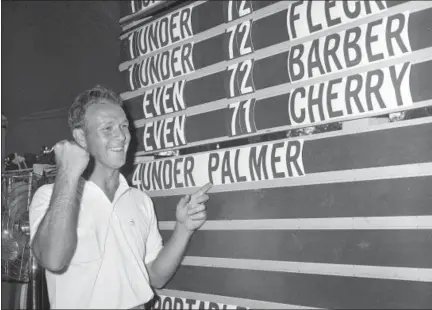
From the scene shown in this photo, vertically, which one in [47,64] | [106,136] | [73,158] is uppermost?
[47,64]

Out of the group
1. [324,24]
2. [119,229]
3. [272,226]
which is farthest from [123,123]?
[324,24]

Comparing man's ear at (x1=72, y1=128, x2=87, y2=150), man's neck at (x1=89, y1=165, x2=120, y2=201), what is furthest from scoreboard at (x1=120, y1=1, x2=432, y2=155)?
man's ear at (x1=72, y1=128, x2=87, y2=150)

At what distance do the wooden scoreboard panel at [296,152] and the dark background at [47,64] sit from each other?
84cm

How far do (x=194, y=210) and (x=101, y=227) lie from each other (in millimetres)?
693

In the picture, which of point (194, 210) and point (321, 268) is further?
point (194, 210)

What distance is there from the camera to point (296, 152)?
3070 millimetres

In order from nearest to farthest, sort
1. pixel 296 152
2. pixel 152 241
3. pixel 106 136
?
pixel 296 152 → pixel 106 136 → pixel 152 241

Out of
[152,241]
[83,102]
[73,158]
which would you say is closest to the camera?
[73,158]

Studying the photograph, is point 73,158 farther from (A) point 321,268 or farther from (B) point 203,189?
(A) point 321,268

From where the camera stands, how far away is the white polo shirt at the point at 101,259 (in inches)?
117

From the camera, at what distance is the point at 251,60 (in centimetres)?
338

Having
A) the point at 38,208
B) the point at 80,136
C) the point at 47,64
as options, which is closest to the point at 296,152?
the point at 80,136

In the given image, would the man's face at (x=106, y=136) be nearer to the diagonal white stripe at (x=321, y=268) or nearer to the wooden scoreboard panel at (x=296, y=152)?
the wooden scoreboard panel at (x=296, y=152)

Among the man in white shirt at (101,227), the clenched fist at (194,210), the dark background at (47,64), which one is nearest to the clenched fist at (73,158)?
the man in white shirt at (101,227)
